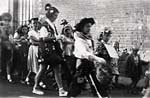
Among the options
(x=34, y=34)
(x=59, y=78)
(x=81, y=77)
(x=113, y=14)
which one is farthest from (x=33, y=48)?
(x=113, y=14)

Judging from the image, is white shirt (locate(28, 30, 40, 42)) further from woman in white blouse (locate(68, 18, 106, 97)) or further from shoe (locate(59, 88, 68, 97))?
shoe (locate(59, 88, 68, 97))

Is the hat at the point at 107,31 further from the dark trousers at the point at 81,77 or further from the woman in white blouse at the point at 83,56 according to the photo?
the dark trousers at the point at 81,77

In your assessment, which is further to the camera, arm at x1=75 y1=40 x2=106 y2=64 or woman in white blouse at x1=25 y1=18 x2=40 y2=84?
woman in white blouse at x1=25 y1=18 x2=40 y2=84

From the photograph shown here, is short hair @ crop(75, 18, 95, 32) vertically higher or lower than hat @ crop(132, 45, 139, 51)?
higher

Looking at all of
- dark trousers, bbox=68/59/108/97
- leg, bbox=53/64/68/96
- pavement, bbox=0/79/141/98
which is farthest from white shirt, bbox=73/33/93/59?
pavement, bbox=0/79/141/98

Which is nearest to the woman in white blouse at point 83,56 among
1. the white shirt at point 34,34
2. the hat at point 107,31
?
the hat at point 107,31

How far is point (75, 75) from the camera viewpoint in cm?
978

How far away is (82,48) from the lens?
385 inches

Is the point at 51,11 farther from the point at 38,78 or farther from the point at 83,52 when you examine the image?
the point at 38,78

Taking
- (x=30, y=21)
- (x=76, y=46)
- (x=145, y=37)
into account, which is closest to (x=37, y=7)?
(x=30, y=21)

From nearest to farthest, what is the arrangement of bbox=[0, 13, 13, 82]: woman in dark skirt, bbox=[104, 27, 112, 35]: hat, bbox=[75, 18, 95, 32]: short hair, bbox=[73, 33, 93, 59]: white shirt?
1. bbox=[73, 33, 93, 59]: white shirt
2. bbox=[75, 18, 95, 32]: short hair
3. bbox=[0, 13, 13, 82]: woman in dark skirt
4. bbox=[104, 27, 112, 35]: hat

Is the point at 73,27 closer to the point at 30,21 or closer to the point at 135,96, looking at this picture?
the point at 30,21

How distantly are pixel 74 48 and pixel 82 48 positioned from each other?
20 centimetres

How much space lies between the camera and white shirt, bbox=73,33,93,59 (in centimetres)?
978
